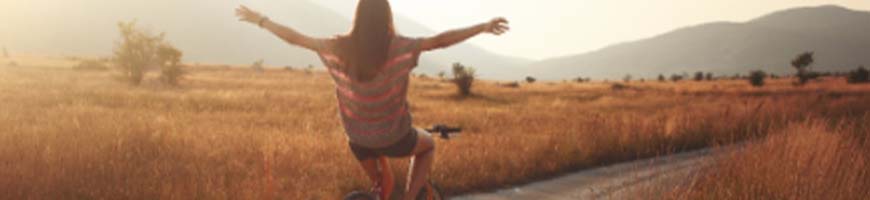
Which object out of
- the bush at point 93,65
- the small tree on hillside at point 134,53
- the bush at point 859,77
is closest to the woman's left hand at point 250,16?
the small tree on hillside at point 134,53

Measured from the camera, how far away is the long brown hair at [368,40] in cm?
349

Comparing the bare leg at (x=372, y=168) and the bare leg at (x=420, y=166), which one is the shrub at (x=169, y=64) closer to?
the bare leg at (x=372, y=168)

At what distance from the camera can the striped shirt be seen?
3.69m

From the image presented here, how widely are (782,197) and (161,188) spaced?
5748 mm

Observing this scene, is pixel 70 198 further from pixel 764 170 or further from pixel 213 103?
pixel 213 103

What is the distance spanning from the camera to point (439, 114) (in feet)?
72.9

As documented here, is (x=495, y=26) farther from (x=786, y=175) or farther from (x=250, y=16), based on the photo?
(x=786, y=175)

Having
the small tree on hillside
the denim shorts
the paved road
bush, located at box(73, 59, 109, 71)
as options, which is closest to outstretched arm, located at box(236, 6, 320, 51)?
the denim shorts

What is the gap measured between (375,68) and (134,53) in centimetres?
4027

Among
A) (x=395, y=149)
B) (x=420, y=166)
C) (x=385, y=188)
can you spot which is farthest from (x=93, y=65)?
(x=395, y=149)

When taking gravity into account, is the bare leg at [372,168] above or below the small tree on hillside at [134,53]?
below

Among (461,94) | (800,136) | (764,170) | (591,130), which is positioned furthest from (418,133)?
(461,94)

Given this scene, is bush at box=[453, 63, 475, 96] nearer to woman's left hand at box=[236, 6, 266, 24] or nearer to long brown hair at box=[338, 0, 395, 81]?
woman's left hand at box=[236, 6, 266, 24]

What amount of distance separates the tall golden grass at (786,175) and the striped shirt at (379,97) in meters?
2.92
